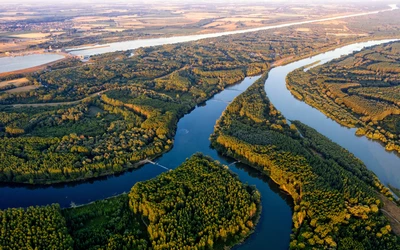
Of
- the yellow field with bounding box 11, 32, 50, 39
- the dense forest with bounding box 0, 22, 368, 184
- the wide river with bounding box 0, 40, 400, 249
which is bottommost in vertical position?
the wide river with bounding box 0, 40, 400, 249

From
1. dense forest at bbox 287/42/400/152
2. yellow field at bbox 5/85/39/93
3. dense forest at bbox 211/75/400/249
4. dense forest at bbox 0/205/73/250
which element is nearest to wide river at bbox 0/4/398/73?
yellow field at bbox 5/85/39/93

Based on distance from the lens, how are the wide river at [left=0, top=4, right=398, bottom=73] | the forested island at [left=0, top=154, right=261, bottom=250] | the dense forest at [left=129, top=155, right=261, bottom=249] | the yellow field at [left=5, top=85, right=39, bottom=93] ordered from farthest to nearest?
the wide river at [left=0, top=4, right=398, bottom=73]
the yellow field at [left=5, top=85, right=39, bottom=93]
the dense forest at [left=129, top=155, right=261, bottom=249]
the forested island at [left=0, top=154, right=261, bottom=250]

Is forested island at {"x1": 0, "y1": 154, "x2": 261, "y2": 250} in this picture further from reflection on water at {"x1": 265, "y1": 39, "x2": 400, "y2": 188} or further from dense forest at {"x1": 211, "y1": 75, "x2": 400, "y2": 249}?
reflection on water at {"x1": 265, "y1": 39, "x2": 400, "y2": 188}

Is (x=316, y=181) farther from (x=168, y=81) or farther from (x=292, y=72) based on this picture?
(x=292, y=72)

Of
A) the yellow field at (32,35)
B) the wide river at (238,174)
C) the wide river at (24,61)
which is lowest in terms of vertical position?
the wide river at (238,174)

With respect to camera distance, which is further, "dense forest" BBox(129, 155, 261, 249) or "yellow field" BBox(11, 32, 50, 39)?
"yellow field" BBox(11, 32, 50, 39)

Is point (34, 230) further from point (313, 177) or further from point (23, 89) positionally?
point (23, 89)

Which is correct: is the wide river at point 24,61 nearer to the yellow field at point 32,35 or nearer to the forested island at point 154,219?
the yellow field at point 32,35

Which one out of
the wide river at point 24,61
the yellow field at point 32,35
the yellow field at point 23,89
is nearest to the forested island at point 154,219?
the yellow field at point 23,89
